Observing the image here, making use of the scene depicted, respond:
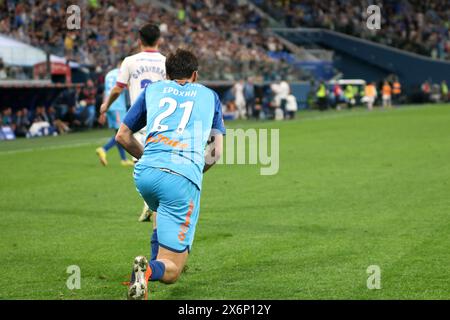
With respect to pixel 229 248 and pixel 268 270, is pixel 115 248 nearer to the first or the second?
pixel 229 248

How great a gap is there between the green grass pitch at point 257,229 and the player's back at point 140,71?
5.90ft

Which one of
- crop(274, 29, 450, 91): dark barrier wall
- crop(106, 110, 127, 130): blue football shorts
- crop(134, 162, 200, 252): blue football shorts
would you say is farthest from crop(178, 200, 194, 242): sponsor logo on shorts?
crop(274, 29, 450, 91): dark barrier wall

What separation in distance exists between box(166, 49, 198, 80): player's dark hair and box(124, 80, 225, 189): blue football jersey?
8 centimetres

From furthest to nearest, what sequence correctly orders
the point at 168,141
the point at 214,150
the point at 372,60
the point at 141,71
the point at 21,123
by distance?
the point at 372,60 → the point at 21,123 → the point at 141,71 → the point at 214,150 → the point at 168,141

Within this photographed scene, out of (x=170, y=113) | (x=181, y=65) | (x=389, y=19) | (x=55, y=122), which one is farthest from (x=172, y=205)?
(x=389, y=19)

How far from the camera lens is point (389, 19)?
226 feet

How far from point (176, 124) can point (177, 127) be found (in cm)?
2

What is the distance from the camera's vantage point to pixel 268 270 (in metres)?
8.98

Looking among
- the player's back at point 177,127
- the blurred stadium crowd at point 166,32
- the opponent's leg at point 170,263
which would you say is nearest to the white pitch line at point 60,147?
the blurred stadium crowd at point 166,32

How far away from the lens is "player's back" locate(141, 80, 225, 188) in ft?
23.6

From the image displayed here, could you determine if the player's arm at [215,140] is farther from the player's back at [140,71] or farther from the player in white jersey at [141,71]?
the player's back at [140,71]

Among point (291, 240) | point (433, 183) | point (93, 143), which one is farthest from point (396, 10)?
point (291, 240)

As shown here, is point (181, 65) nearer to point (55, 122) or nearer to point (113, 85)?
point (113, 85)

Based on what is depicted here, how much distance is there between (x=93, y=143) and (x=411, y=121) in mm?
15183
